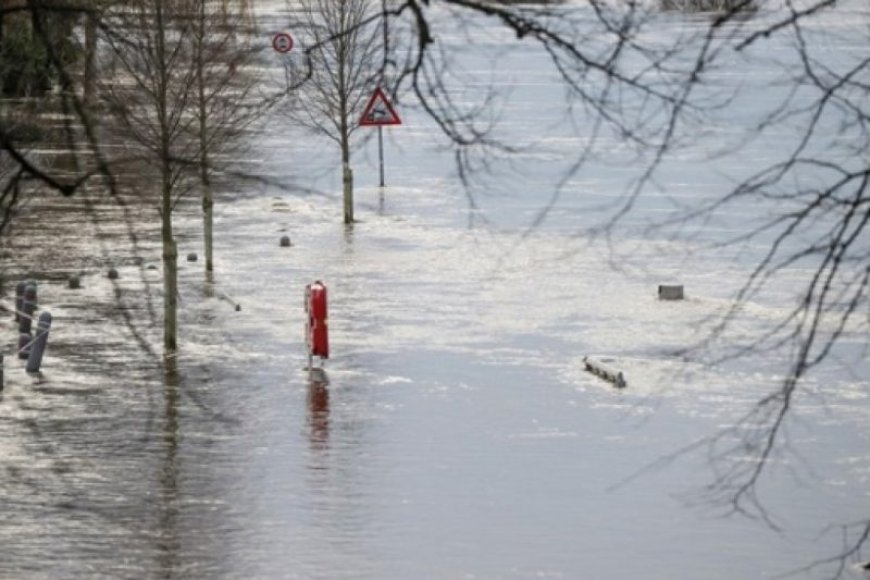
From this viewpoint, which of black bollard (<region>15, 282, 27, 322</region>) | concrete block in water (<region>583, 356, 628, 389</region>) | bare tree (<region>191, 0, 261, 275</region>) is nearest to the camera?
concrete block in water (<region>583, 356, 628, 389</region>)

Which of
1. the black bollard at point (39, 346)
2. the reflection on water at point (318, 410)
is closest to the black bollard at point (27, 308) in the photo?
the black bollard at point (39, 346)

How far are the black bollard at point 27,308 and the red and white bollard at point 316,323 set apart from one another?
3515 millimetres

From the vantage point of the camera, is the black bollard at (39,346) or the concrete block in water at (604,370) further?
the black bollard at (39,346)

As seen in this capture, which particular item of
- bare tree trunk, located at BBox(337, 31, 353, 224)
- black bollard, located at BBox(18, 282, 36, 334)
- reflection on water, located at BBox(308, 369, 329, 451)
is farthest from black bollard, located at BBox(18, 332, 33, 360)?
bare tree trunk, located at BBox(337, 31, 353, 224)

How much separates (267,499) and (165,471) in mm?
1553

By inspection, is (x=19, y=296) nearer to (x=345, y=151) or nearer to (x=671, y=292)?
(x=671, y=292)

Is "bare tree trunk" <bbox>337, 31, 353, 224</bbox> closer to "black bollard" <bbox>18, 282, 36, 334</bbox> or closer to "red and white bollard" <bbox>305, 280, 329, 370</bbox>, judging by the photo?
"black bollard" <bbox>18, 282, 36, 334</bbox>

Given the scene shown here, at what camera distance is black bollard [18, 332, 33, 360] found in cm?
2527

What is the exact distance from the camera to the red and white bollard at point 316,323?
80.6 feet

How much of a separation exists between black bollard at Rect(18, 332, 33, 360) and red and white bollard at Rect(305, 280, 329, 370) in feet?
10.6

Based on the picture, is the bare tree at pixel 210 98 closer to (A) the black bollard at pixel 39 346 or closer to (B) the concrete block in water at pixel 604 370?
(A) the black bollard at pixel 39 346

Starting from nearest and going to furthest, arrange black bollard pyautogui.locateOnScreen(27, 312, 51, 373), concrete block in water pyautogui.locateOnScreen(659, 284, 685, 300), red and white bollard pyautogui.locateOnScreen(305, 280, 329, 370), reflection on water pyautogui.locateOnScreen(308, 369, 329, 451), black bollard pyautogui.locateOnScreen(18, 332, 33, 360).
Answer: reflection on water pyautogui.locateOnScreen(308, 369, 329, 451), black bollard pyautogui.locateOnScreen(27, 312, 51, 373), red and white bollard pyautogui.locateOnScreen(305, 280, 329, 370), black bollard pyautogui.locateOnScreen(18, 332, 33, 360), concrete block in water pyautogui.locateOnScreen(659, 284, 685, 300)

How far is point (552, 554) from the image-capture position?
16.9 metres

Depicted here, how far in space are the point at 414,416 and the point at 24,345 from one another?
18.8 feet
